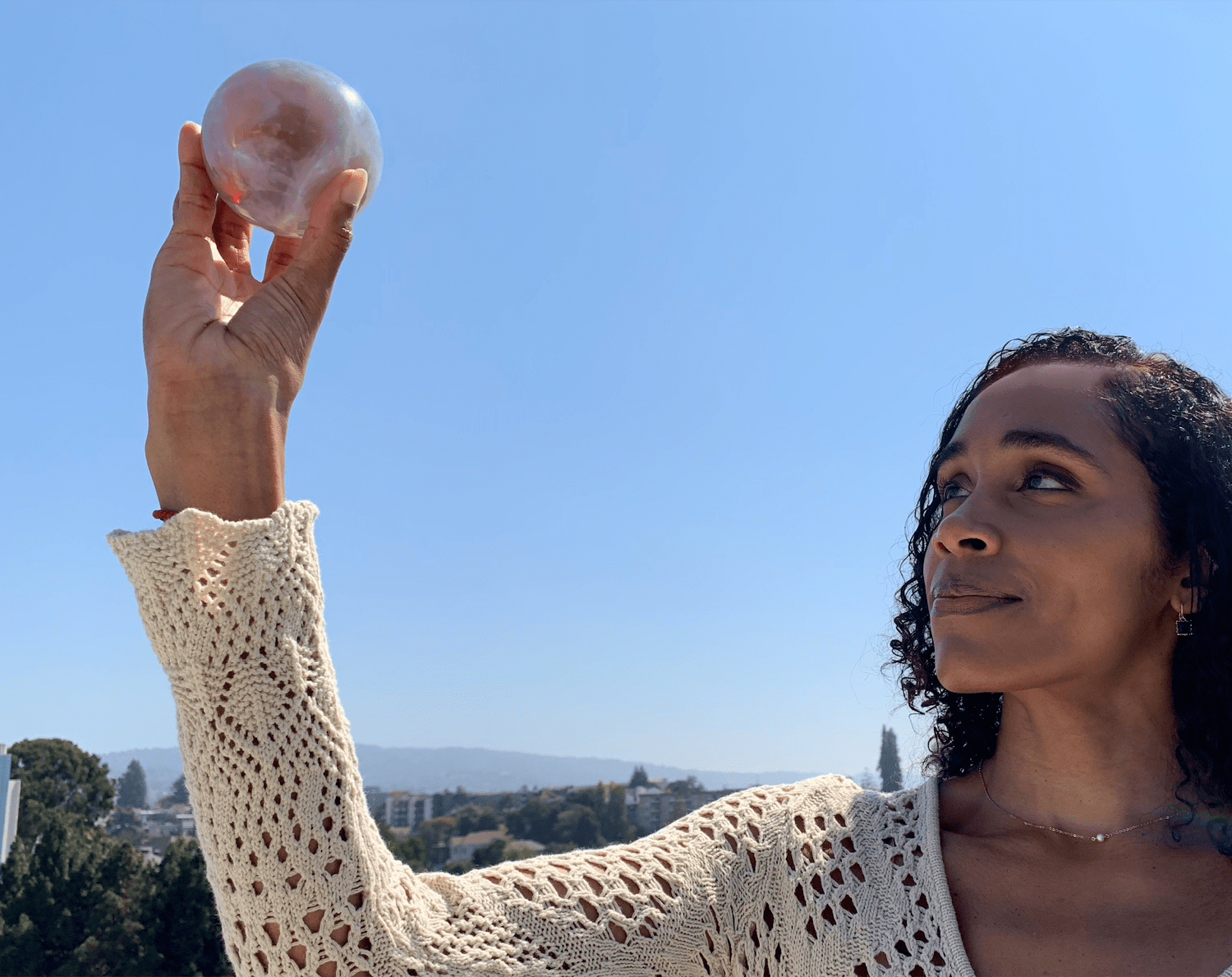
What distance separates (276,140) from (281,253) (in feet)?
0.81

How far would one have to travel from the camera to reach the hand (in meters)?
1.96

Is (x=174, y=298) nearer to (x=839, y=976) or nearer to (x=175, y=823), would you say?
(x=839, y=976)

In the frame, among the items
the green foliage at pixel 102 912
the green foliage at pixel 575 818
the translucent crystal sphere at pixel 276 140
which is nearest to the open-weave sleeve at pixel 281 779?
the translucent crystal sphere at pixel 276 140

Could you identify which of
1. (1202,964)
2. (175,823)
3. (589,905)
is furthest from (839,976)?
(175,823)

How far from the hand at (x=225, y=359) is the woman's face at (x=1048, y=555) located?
53.0 inches

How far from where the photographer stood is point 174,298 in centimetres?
205

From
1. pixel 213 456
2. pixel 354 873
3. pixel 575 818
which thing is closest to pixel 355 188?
pixel 213 456

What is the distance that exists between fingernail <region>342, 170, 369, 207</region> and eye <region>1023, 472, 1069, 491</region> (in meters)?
1.51

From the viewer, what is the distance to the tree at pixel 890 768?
2.86 meters

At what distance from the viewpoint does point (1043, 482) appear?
7.47 feet

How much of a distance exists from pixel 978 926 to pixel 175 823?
7617cm

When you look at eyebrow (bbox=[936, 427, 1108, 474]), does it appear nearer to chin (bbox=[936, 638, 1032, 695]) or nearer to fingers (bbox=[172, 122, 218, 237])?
chin (bbox=[936, 638, 1032, 695])

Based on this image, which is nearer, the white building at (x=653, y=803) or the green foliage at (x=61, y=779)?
the white building at (x=653, y=803)

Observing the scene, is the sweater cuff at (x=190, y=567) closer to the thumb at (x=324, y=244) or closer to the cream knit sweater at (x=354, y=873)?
the cream knit sweater at (x=354, y=873)
